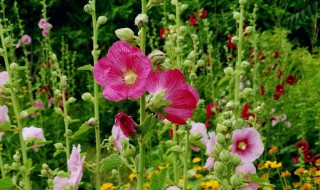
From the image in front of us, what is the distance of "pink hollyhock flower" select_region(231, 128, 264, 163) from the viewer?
1986 mm

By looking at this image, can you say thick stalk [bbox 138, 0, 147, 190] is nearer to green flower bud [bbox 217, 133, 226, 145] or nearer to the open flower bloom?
green flower bud [bbox 217, 133, 226, 145]

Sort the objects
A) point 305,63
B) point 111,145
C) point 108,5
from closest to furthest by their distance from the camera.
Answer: point 111,145 → point 305,63 → point 108,5

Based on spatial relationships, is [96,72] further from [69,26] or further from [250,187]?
[69,26]

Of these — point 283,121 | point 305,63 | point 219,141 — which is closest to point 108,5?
point 305,63

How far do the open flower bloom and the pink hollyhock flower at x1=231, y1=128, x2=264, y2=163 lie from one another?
562 mm

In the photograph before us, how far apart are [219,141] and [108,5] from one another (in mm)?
6037

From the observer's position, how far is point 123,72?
120 cm

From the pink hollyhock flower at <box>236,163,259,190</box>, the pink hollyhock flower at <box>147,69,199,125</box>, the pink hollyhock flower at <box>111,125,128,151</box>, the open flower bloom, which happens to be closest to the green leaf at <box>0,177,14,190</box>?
the open flower bloom

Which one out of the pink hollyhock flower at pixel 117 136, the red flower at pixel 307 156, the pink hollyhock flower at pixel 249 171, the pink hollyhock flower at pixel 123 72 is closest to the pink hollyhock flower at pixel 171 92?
the pink hollyhock flower at pixel 123 72

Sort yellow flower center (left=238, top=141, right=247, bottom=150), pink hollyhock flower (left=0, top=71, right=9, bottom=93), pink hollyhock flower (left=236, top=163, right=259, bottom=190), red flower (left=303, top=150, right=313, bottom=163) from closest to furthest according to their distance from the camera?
pink hollyhock flower (left=236, top=163, right=259, bottom=190) → yellow flower center (left=238, top=141, right=247, bottom=150) → pink hollyhock flower (left=0, top=71, right=9, bottom=93) → red flower (left=303, top=150, right=313, bottom=163)

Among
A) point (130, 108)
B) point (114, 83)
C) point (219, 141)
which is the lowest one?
point (130, 108)

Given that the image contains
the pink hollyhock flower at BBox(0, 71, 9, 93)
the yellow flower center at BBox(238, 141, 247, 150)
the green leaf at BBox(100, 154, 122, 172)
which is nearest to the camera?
the green leaf at BBox(100, 154, 122, 172)

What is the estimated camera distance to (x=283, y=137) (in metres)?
4.25

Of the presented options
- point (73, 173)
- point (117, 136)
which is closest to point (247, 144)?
point (117, 136)
